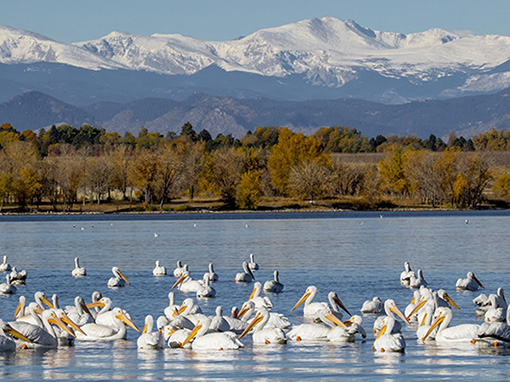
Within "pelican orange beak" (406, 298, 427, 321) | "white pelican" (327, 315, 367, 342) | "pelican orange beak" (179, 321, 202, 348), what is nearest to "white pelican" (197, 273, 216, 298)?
"pelican orange beak" (406, 298, 427, 321)

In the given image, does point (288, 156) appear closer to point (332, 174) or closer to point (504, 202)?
point (332, 174)

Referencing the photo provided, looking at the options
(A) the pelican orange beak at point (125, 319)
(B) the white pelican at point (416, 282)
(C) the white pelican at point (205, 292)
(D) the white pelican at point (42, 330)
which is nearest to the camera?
(D) the white pelican at point (42, 330)

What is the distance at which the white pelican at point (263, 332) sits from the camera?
774 inches

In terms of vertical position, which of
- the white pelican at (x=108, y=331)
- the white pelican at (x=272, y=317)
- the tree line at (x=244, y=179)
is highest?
the tree line at (x=244, y=179)

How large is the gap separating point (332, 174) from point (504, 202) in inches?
775

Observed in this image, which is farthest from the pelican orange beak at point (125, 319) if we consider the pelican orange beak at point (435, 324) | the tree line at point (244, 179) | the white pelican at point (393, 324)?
the tree line at point (244, 179)

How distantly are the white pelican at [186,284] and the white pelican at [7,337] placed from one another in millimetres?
9544

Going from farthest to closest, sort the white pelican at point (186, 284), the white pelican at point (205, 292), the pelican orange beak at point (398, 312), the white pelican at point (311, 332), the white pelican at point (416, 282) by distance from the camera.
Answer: the white pelican at point (186, 284) < the white pelican at point (416, 282) < the white pelican at point (205, 292) < the pelican orange beak at point (398, 312) < the white pelican at point (311, 332)

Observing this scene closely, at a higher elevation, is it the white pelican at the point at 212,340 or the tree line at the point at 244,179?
the tree line at the point at 244,179

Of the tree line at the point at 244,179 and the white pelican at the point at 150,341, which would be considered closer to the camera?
the white pelican at the point at 150,341

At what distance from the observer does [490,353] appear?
60.8ft

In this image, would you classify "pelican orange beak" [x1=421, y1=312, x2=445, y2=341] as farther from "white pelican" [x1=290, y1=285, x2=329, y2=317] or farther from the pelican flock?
"white pelican" [x1=290, y1=285, x2=329, y2=317]

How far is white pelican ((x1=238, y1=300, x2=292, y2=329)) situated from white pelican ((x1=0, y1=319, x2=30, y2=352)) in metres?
4.57

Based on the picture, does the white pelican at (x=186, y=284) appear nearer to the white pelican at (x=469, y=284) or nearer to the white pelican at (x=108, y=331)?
the white pelican at (x=469, y=284)
